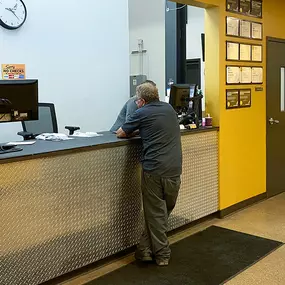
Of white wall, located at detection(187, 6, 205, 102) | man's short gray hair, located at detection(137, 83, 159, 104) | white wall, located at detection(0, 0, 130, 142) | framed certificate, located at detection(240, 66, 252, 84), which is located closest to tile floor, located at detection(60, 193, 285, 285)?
man's short gray hair, located at detection(137, 83, 159, 104)

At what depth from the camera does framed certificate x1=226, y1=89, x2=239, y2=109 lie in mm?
4824

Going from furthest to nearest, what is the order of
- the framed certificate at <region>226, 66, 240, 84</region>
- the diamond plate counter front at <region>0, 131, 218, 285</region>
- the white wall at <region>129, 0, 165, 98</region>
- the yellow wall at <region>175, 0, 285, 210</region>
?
the white wall at <region>129, 0, 165, 98</region> → the framed certificate at <region>226, 66, 240, 84</region> → the yellow wall at <region>175, 0, 285, 210</region> → the diamond plate counter front at <region>0, 131, 218, 285</region>

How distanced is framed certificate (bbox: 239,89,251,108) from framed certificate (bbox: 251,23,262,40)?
0.69 m

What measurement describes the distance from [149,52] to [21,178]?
24.7ft

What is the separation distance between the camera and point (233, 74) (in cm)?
487

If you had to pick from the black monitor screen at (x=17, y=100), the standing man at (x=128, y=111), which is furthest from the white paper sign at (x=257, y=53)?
the black monitor screen at (x=17, y=100)

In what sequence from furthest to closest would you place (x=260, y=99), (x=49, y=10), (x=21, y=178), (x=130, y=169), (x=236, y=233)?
1. (x=49, y=10)
2. (x=260, y=99)
3. (x=236, y=233)
4. (x=130, y=169)
5. (x=21, y=178)

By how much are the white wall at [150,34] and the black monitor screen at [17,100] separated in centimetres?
628

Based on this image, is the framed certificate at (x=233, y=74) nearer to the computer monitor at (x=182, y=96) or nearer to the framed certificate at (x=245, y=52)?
the framed certificate at (x=245, y=52)

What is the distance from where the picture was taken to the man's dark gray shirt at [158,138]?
135 inches

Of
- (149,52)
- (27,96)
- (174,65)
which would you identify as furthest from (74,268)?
(149,52)

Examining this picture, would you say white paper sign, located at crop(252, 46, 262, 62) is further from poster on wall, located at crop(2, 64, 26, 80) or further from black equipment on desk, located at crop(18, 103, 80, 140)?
poster on wall, located at crop(2, 64, 26, 80)

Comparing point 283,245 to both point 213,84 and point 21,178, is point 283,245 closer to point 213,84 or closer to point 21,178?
point 213,84

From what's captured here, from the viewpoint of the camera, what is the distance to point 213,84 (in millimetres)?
4750
